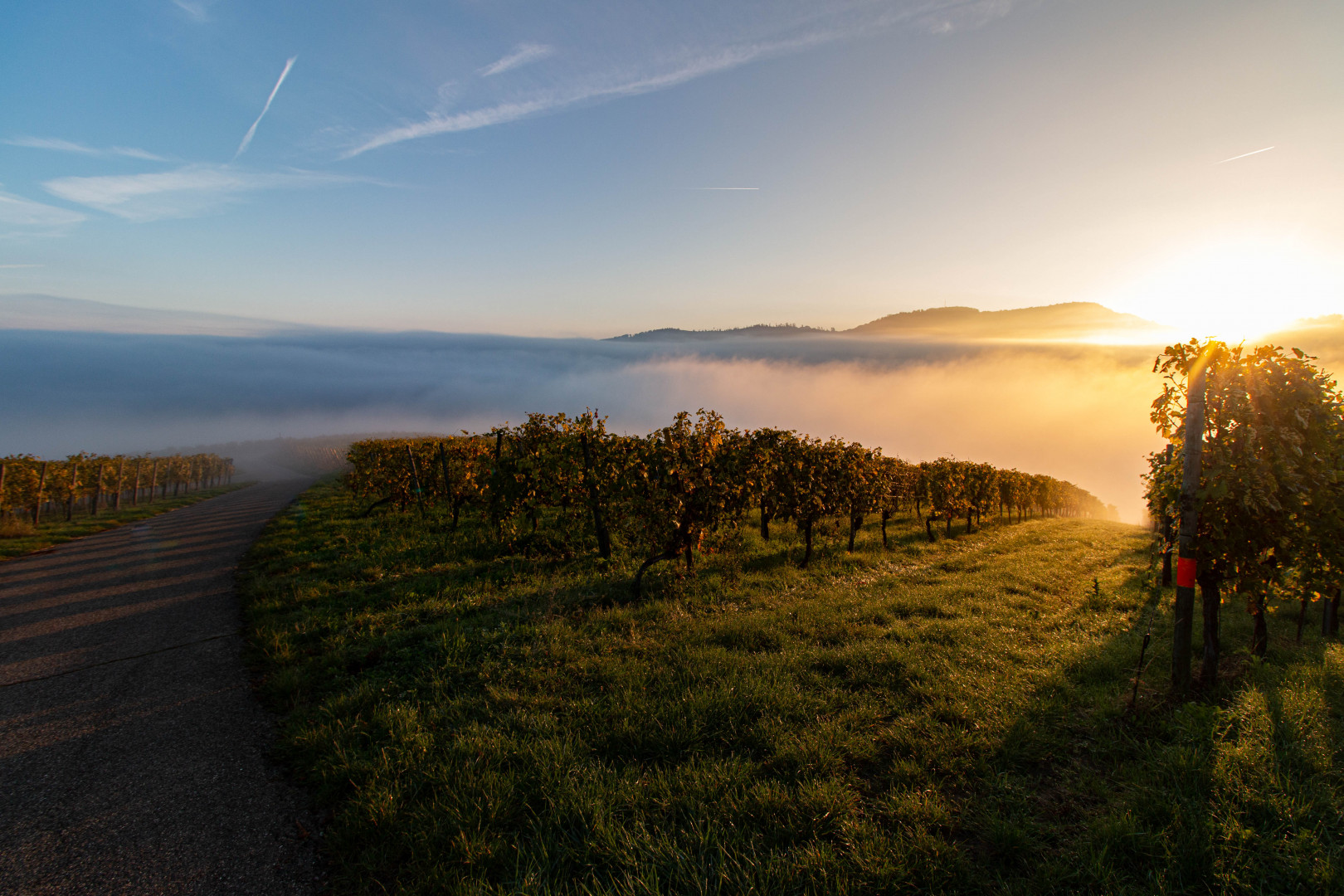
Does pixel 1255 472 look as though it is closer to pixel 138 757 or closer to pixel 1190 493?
pixel 1190 493

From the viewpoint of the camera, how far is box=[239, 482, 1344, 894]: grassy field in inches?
138

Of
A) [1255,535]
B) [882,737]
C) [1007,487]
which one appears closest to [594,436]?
[882,737]

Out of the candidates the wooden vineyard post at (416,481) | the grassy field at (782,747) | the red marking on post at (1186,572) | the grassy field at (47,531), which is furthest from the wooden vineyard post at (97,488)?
the red marking on post at (1186,572)

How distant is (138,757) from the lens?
188 inches

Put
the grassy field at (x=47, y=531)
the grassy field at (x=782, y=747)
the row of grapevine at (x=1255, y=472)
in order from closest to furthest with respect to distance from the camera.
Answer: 1. the grassy field at (x=782, y=747)
2. the row of grapevine at (x=1255, y=472)
3. the grassy field at (x=47, y=531)

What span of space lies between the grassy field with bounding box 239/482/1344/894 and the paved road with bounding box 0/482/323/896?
368 mm

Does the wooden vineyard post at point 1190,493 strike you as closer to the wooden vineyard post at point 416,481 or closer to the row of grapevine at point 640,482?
the row of grapevine at point 640,482

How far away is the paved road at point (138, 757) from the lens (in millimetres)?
3566

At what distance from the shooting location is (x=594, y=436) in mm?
12977

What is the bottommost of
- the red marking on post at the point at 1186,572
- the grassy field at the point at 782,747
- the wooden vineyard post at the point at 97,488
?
the wooden vineyard post at the point at 97,488

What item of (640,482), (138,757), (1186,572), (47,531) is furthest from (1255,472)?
(47,531)

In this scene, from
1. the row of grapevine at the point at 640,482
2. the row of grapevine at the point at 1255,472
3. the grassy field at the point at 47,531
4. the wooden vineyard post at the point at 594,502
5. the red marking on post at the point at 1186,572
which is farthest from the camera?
the grassy field at the point at 47,531

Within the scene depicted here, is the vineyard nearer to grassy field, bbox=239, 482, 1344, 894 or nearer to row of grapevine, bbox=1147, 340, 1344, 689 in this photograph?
grassy field, bbox=239, 482, 1344, 894

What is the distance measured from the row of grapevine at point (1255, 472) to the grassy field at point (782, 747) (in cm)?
137
